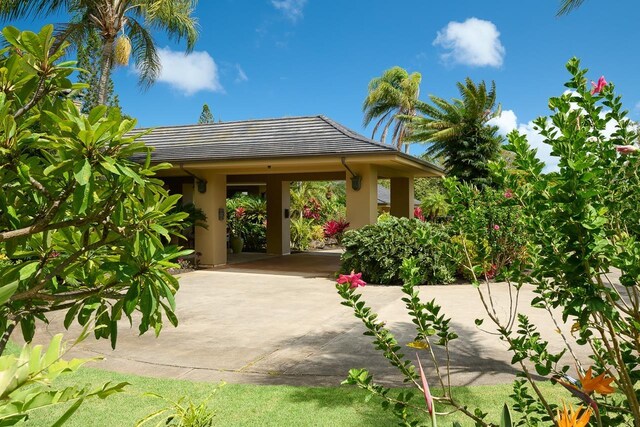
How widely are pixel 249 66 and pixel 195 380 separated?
4740 cm

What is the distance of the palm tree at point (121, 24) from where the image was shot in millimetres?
17500

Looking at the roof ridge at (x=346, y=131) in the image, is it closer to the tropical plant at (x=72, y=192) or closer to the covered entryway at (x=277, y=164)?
the covered entryway at (x=277, y=164)

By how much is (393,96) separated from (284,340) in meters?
46.0

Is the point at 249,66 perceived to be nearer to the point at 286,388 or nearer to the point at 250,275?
the point at 250,275

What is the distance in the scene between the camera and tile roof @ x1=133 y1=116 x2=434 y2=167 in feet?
41.3

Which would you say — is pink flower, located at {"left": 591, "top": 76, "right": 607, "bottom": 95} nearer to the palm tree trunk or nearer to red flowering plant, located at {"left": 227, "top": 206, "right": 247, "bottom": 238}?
the palm tree trunk

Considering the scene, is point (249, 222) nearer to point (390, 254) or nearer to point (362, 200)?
point (362, 200)

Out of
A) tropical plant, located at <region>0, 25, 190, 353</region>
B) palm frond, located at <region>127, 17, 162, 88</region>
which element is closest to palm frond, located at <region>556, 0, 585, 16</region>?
tropical plant, located at <region>0, 25, 190, 353</region>

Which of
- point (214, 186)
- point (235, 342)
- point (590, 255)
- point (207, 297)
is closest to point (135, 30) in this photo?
point (214, 186)

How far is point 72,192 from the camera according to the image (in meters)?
1.70

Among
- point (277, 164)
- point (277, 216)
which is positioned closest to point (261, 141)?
point (277, 164)

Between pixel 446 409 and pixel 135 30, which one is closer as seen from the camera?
pixel 446 409

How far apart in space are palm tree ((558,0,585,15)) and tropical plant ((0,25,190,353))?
12.6m

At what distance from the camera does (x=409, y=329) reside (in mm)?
6781
